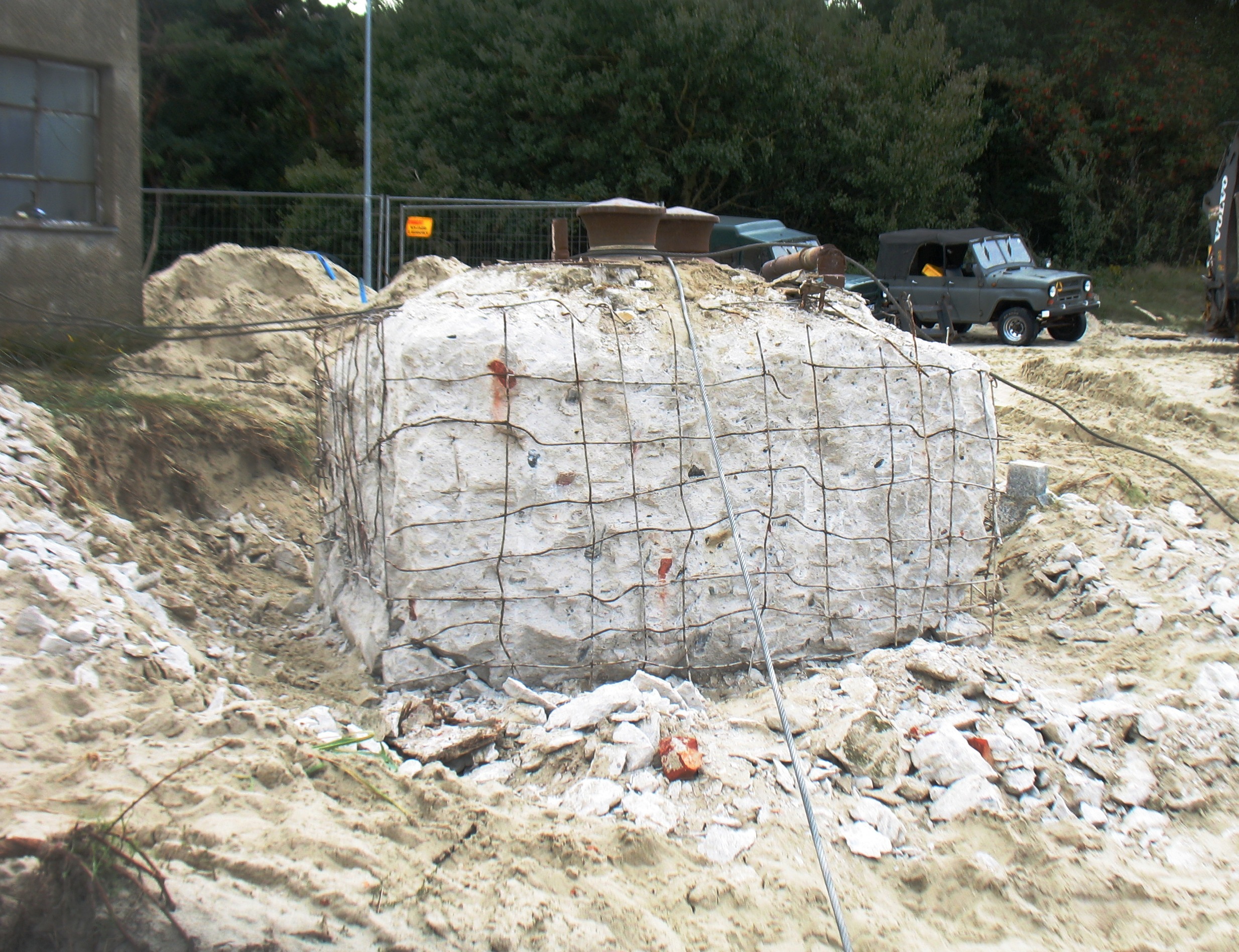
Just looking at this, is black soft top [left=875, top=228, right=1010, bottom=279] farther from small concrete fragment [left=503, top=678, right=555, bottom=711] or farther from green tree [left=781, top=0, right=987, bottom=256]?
small concrete fragment [left=503, top=678, right=555, bottom=711]

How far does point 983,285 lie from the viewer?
13.4 metres

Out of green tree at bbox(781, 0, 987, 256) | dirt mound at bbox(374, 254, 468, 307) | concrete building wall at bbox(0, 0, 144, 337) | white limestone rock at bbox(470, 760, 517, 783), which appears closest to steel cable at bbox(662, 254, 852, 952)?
white limestone rock at bbox(470, 760, 517, 783)

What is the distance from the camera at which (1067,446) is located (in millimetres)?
7246

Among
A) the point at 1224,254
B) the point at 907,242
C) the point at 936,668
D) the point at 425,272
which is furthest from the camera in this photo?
the point at 907,242

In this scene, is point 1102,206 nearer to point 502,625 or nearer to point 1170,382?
point 1170,382

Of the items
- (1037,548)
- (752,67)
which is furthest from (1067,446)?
(752,67)

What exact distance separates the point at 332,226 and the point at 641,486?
829cm

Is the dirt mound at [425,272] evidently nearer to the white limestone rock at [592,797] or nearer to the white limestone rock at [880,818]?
the white limestone rock at [592,797]

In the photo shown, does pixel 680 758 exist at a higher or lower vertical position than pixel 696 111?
lower

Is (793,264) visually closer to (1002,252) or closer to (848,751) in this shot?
(848,751)

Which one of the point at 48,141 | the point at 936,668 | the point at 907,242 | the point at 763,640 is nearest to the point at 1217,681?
the point at 936,668

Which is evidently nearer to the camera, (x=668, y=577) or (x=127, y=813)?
(x=127, y=813)

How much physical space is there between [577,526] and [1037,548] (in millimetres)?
2919

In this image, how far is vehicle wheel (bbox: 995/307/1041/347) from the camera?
1302cm
